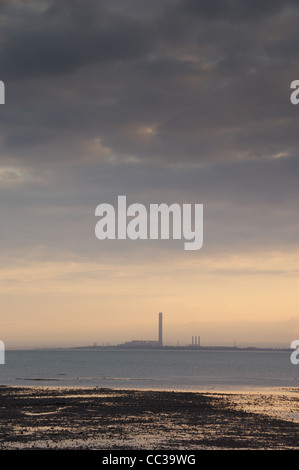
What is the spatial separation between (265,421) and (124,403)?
1936 centimetres

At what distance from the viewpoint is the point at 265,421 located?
165 feet

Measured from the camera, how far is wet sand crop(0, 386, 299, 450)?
36.7 metres

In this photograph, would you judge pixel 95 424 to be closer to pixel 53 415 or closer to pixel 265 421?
pixel 53 415

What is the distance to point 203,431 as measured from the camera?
140ft

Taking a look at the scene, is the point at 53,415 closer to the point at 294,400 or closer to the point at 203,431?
the point at 203,431

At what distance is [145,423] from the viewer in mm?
46562

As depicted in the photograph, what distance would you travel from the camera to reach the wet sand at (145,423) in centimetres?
3672
